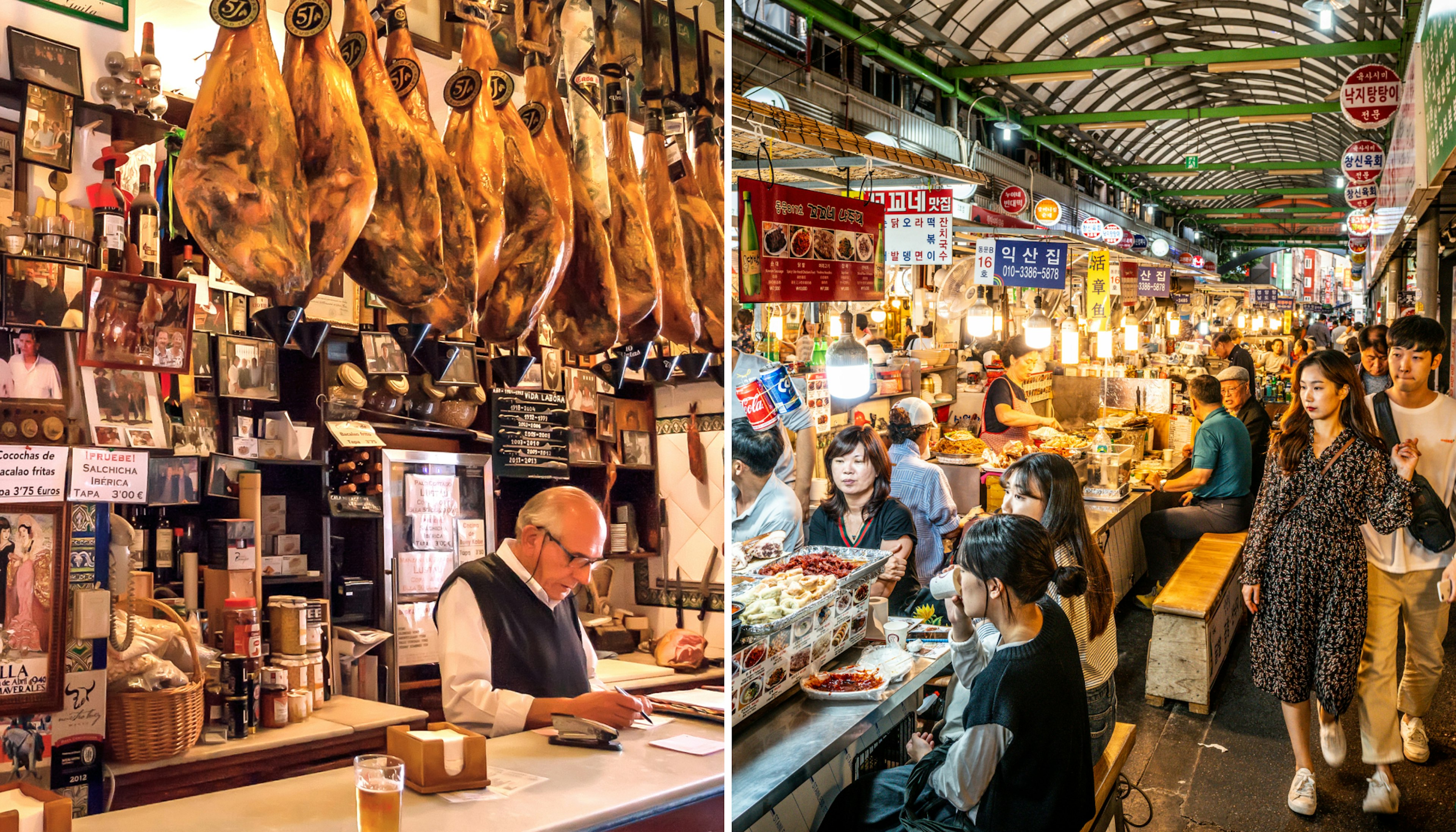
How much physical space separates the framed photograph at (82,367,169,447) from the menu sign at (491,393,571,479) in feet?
1.41

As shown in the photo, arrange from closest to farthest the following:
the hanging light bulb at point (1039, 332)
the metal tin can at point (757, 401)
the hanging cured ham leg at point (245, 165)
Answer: the hanging cured ham leg at point (245, 165)
the metal tin can at point (757, 401)
the hanging light bulb at point (1039, 332)

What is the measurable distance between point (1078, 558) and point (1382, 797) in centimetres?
191

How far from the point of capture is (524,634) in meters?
1.49

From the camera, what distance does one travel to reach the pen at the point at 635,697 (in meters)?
1.60

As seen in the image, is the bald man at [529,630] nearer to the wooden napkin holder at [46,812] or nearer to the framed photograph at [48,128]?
the wooden napkin holder at [46,812]

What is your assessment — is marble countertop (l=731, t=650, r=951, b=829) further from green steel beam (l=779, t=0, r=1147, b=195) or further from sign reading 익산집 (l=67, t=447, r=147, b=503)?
green steel beam (l=779, t=0, r=1147, b=195)

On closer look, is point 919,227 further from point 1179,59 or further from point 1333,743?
point 1179,59

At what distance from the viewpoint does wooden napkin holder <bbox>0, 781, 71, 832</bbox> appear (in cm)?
101

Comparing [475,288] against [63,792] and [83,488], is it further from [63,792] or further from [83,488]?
[63,792]

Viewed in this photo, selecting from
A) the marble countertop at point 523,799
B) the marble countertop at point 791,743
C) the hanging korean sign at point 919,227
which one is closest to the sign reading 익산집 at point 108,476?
the marble countertop at point 523,799

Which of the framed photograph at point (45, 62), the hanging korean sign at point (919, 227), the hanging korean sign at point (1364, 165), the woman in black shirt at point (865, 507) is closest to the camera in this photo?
the framed photograph at point (45, 62)

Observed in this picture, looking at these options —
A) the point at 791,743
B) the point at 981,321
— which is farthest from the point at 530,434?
the point at 981,321

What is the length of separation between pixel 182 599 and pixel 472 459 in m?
0.38

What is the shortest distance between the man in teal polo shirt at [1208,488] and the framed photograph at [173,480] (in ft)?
23.7
